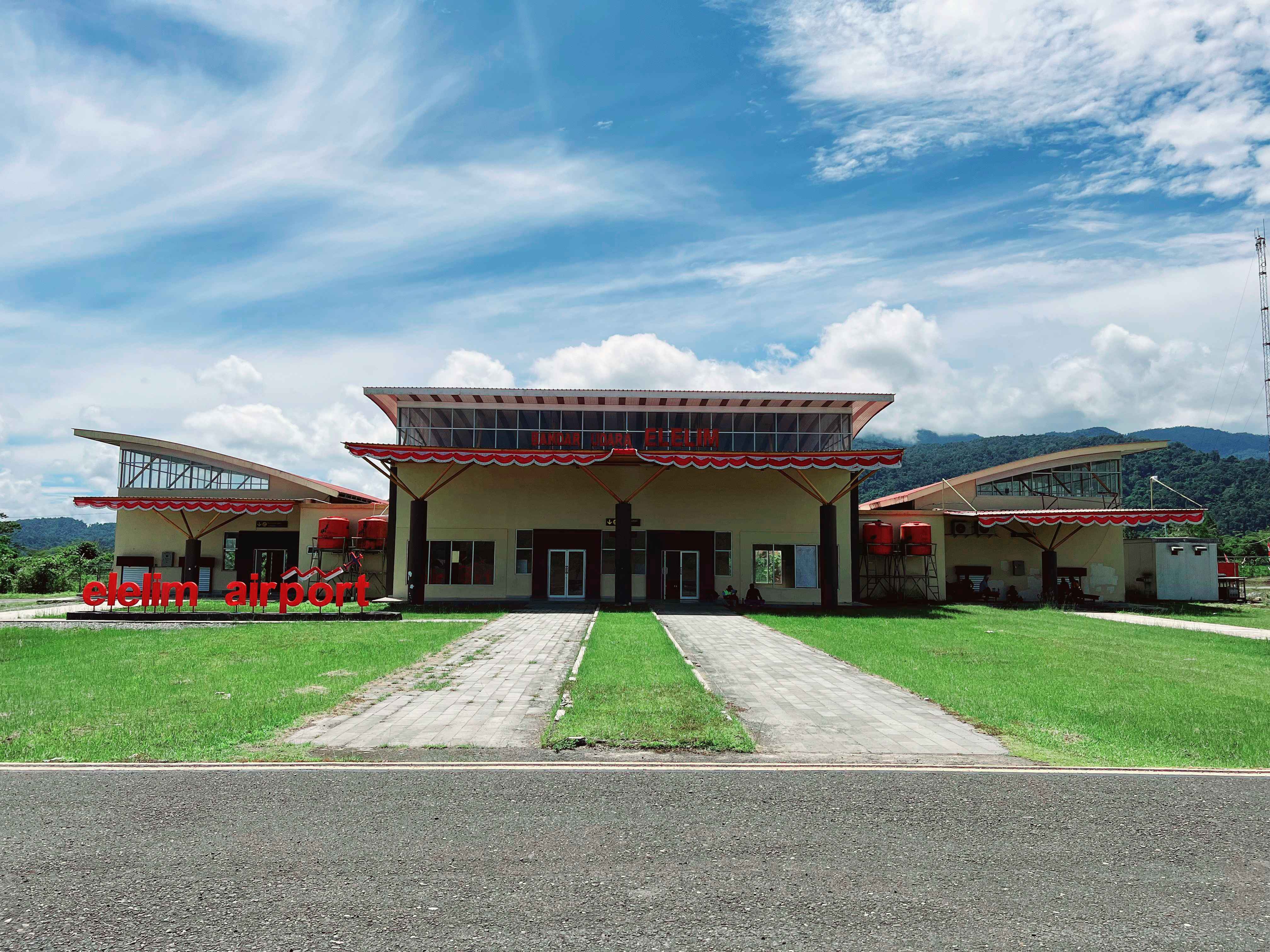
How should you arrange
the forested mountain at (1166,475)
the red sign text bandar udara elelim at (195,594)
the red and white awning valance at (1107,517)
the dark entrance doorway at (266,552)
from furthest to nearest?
the forested mountain at (1166,475), the dark entrance doorway at (266,552), the red and white awning valance at (1107,517), the red sign text bandar udara elelim at (195,594)

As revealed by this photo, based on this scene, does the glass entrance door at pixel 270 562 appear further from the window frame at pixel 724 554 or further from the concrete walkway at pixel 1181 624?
the concrete walkway at pixel 1181 624

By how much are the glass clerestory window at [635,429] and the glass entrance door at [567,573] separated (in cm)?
476

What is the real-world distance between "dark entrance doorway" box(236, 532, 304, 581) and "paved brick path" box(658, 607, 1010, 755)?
26.7 m

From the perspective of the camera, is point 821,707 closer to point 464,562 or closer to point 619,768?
point 619,768

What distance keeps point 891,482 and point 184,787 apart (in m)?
138

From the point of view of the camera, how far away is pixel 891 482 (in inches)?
5359

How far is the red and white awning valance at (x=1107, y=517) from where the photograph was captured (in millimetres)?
32969

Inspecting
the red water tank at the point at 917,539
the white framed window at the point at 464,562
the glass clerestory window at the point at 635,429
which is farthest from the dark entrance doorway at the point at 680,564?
the red water tank at the point at 917,539

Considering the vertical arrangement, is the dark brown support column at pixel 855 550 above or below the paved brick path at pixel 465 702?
above

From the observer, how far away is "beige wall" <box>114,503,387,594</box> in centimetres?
3800

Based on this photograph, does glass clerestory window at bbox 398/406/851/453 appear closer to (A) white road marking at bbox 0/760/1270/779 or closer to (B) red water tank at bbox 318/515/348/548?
(B) red water tank at bbox 318/515/348/548

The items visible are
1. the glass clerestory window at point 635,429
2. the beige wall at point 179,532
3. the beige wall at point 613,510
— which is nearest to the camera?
the beige wall at point 613,510

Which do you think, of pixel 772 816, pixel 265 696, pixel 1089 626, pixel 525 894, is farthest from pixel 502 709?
pixel 1089 626

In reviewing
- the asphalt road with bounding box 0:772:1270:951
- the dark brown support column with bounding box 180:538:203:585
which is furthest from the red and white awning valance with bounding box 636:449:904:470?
the dark brown support column with bounding box 180:538:203:585
